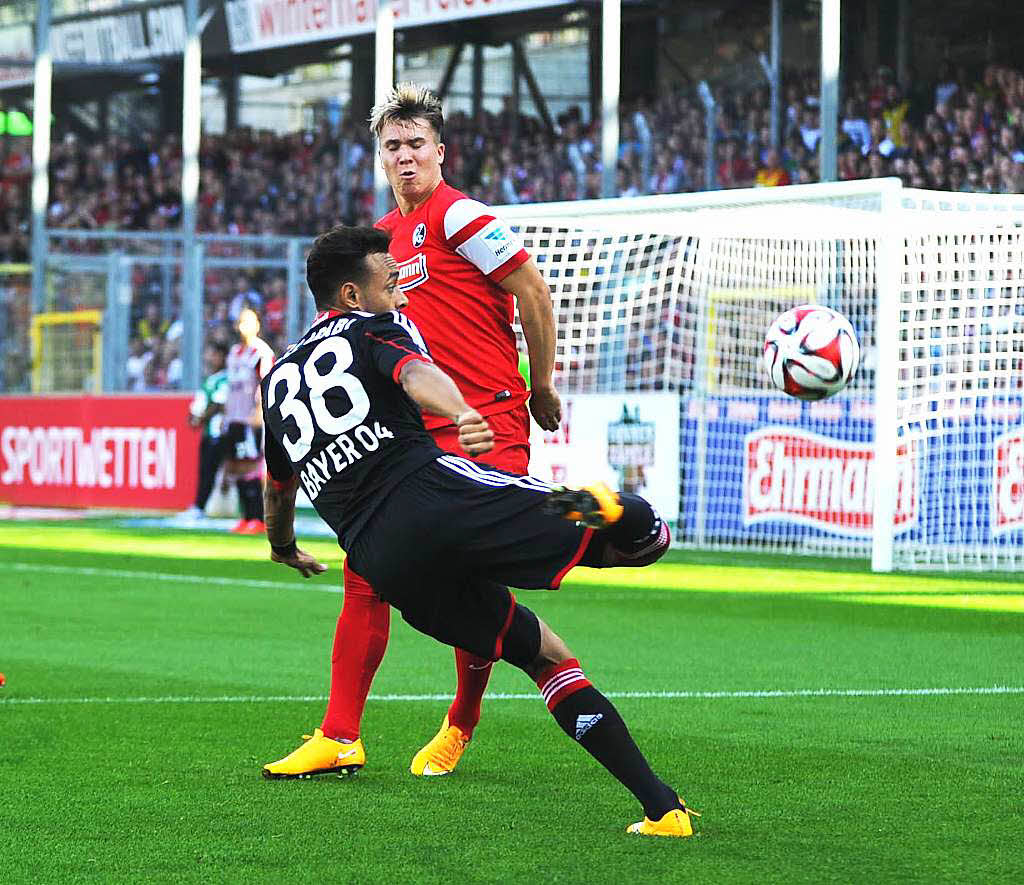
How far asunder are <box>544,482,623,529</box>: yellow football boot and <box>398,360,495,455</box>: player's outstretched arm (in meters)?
0.21

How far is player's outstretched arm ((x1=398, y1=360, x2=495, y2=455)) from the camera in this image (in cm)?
440

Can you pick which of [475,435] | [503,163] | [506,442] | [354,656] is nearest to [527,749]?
[354,656]

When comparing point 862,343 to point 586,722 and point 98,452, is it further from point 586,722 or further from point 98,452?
point 586,722

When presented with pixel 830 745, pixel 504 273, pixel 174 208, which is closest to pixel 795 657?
pixel 830 745

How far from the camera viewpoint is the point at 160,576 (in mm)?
13547

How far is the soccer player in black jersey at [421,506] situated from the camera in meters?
4.79

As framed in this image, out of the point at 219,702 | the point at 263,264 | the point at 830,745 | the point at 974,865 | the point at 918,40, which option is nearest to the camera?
the point at 974,865

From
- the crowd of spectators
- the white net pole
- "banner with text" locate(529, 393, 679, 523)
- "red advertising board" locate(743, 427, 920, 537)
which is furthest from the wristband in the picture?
the crowd of spectators

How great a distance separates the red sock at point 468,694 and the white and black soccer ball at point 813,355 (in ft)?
18.7

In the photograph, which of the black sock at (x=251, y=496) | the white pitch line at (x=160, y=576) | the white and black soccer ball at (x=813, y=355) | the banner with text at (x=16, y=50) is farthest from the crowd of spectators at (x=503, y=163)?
the white and black soccer ball at (x=813, y=355)

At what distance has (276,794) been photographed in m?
5.50

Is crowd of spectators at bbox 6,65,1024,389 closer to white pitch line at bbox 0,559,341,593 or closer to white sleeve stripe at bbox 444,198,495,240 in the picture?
white pitch line at bbox 0,559,341,593

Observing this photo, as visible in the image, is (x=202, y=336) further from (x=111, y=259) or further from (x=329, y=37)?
(x=329, y=37)

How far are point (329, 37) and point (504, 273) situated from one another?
2373cm
